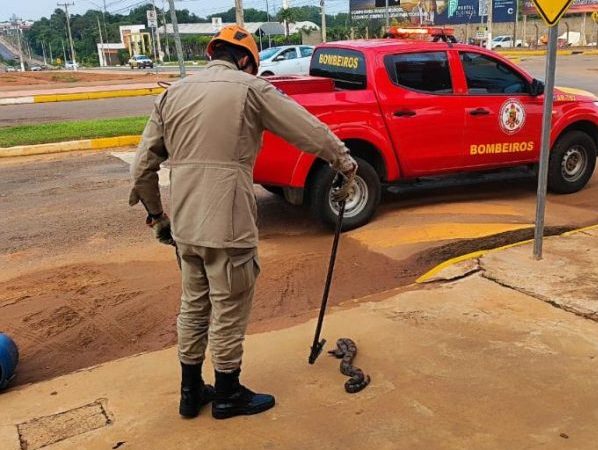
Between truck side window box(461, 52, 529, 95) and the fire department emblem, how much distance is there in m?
0.15

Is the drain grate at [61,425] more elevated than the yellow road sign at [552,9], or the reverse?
the yellow road sign at [552,9]

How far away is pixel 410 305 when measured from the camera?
4.55 meters

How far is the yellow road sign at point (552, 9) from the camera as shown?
4.74 metres

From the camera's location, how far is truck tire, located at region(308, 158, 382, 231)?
6.39 m

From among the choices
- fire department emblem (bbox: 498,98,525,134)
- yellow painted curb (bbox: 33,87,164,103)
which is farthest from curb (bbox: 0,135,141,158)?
yellow painted curb (bbox: 33,87,164,103)

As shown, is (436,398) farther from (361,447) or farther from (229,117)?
(229,117)

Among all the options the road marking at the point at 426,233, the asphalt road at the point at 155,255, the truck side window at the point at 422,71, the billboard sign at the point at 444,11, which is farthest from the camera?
the billboard sign at the point at 444,11

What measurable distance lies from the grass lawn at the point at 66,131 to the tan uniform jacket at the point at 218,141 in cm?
1042

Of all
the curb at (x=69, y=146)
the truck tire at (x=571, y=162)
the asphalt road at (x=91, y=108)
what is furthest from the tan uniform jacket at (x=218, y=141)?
the asphalt road at (x=91, y=108)

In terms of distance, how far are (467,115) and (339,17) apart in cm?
12717

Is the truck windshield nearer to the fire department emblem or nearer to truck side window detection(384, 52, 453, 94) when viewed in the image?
truck side window detection(384, 52, 453, 94)

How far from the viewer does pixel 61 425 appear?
3.27m

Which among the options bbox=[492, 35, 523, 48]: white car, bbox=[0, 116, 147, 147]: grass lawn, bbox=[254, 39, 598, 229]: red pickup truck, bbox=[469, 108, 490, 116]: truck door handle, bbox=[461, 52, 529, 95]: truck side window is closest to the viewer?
bbox=[254, 39, 598, 229]: red pickup truck

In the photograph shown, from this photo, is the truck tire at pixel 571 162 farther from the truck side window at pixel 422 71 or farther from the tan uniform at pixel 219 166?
the tan uniform at pixel 219 166
